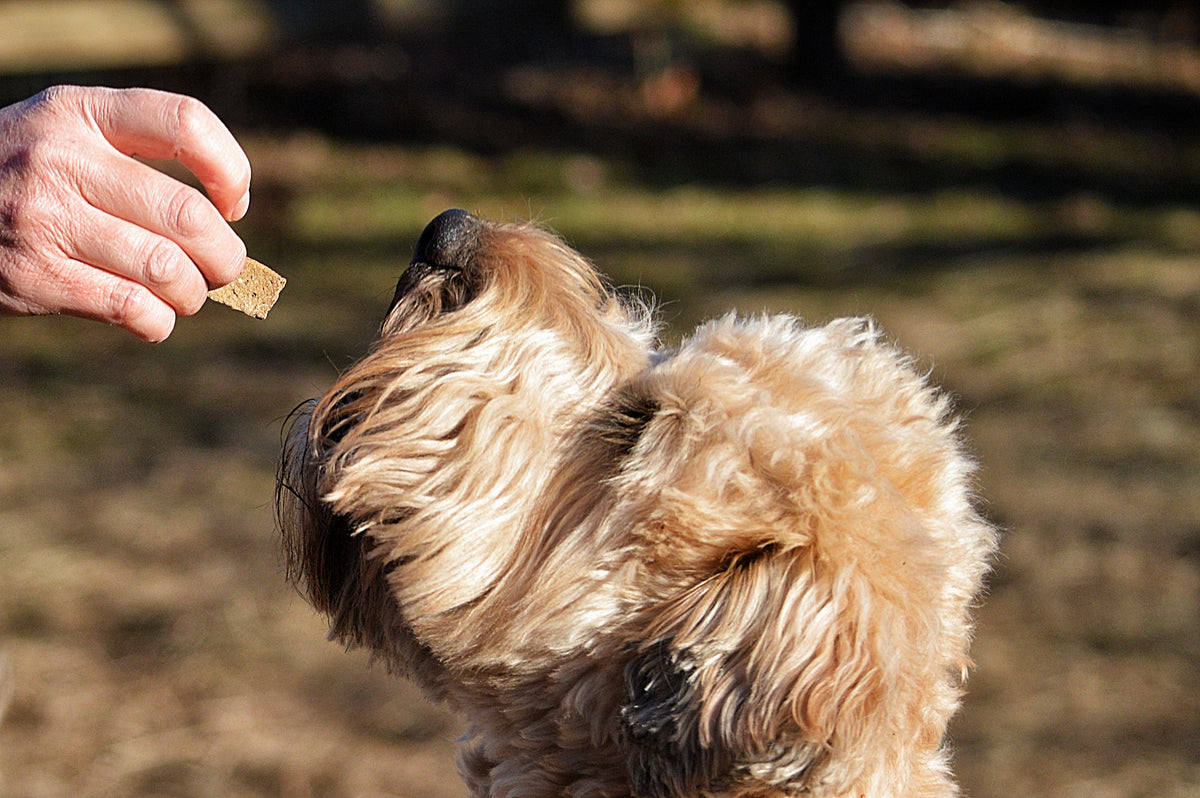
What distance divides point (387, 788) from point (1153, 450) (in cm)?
501

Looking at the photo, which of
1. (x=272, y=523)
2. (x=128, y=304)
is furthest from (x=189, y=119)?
(x=272, y=523)

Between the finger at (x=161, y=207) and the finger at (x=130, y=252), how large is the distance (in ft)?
0.03

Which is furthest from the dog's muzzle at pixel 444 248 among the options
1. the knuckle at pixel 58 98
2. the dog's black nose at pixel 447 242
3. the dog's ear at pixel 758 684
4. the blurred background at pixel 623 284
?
the blurred background at pixel 623 284

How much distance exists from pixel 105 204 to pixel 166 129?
0.51ft

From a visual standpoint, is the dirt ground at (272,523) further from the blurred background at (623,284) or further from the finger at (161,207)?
the finger at (161,207)

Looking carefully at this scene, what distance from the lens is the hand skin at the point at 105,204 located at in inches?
78.2

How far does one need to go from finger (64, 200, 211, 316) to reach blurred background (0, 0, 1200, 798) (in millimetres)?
2742

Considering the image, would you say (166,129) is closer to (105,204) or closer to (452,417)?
(105,204)

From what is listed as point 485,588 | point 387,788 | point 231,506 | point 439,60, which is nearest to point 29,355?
point 231,506

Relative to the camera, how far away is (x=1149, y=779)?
480 cm

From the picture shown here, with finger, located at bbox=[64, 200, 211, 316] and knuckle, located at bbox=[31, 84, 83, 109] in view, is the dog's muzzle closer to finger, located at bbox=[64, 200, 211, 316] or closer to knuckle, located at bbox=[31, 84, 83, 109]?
finger, located at bbox=[64, 200, 211, 316]

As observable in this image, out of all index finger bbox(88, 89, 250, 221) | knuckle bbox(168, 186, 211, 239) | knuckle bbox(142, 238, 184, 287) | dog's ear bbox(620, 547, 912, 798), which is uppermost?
index finger bbox(88, 89, 250, 221)

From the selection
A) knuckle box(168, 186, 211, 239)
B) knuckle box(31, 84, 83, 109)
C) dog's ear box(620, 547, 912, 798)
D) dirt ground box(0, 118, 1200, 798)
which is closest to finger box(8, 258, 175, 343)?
knuckle box(168, 186, 211, 239)

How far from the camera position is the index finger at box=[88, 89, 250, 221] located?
2.00 metres
